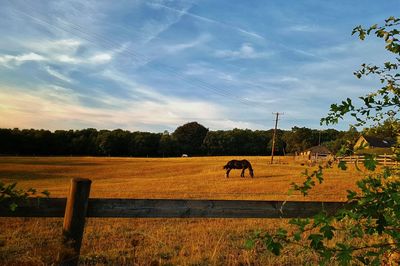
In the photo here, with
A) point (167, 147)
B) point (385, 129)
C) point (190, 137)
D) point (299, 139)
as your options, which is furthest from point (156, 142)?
point (385, 129)

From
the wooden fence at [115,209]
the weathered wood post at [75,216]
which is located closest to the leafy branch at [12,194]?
the wooden fence at [115,209]

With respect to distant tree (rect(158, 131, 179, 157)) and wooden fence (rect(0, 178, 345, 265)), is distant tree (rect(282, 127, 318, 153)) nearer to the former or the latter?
distant tree (rect(158, 131, 179, 157))

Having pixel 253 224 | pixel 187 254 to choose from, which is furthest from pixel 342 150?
pixel 253 224

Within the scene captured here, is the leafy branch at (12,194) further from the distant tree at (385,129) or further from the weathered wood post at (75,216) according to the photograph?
the distant tree at (385,129)

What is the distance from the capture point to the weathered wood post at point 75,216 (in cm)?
435

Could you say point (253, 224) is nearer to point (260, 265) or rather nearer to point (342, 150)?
point (260, 265)

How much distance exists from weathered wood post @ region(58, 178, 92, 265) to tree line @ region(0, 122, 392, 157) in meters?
99.2

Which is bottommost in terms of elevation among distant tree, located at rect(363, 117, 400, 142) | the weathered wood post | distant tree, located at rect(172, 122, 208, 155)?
the weathered wood post

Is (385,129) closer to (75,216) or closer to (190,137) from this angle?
(75,216)

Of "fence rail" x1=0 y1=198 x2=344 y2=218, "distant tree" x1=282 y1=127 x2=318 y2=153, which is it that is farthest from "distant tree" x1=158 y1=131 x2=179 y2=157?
"fence rail" x1=0 y1=198 x2=344 y2=218

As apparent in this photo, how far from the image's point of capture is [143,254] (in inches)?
247

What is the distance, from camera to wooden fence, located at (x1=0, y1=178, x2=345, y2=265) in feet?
14.3

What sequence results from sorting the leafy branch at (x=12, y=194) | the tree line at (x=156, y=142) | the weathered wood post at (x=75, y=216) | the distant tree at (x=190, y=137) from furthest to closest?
the distant tree at (x=190, y=137) < the tree line at (x=156, y=142) < the weathered wood post at (x=75, y=216) < the leafy branch at (x=12, y=194)

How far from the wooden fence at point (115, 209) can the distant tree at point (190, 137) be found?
393 ft
